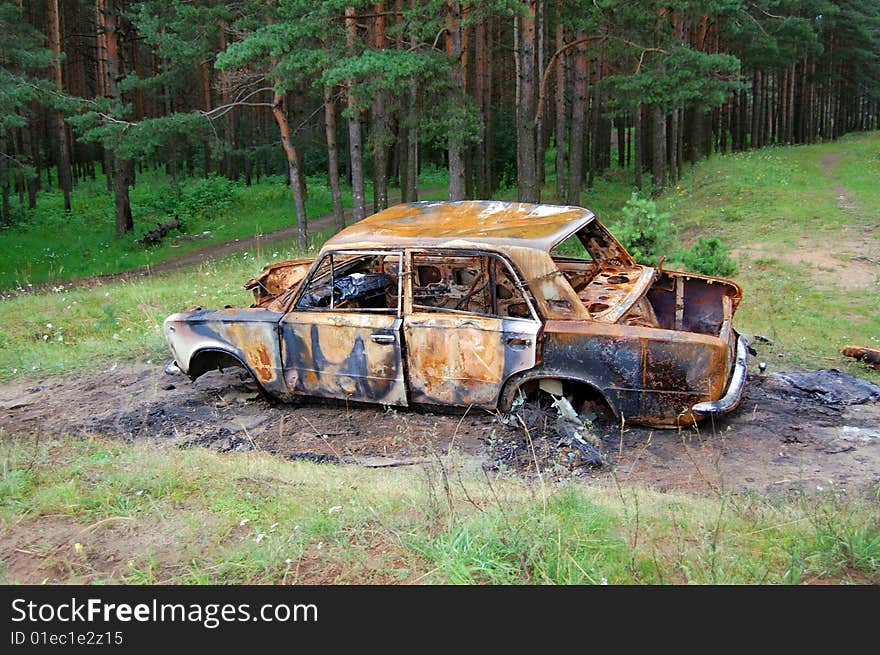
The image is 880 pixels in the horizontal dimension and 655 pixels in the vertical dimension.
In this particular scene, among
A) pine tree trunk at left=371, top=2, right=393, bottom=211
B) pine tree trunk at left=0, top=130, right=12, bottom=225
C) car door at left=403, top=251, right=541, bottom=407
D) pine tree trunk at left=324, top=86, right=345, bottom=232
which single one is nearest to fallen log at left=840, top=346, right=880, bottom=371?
car door at left=403, top=251, right=541, bottom=407

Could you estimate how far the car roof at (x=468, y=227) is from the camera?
5.93 meters

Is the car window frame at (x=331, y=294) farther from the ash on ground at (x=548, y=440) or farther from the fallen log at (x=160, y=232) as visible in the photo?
the fallen log at (x=160, y=232)

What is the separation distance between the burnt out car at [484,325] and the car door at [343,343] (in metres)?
0.01

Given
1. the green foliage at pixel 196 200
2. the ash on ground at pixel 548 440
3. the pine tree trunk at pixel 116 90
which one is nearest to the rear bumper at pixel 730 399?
the ash on ground at pixel 548 440

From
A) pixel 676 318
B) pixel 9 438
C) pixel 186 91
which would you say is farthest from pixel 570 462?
pixel 186 91

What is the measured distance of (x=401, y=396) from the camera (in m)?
6.05

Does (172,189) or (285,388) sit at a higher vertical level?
(172,189)

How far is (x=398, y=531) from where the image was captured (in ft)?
11.9

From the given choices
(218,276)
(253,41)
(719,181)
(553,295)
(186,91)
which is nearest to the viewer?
(553,295)

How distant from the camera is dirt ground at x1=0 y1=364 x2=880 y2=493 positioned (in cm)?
500

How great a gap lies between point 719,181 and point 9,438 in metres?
23.6

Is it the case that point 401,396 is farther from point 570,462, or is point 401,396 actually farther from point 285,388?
point 570,462

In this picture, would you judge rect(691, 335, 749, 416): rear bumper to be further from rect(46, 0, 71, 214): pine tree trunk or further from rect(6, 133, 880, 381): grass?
rect(46, 0, 71, 214): pine tree trunk

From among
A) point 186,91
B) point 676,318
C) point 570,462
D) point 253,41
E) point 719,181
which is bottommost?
point 570,462
